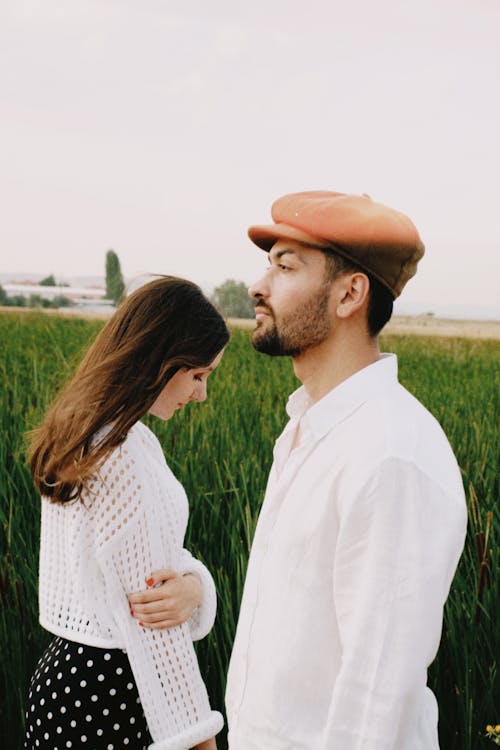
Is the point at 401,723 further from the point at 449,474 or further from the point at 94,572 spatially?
the point at 94,572

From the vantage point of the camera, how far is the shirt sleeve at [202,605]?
70.8 inches

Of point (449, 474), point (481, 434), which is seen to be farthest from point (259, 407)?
point (449, 474)

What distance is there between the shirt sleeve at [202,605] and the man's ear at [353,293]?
2.15 ft

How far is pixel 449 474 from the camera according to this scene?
131 cm

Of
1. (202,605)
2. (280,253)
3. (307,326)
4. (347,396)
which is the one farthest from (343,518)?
(202,605)

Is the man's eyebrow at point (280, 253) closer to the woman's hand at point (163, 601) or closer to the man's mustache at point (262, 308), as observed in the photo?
the man's mustache at point (262, 308)

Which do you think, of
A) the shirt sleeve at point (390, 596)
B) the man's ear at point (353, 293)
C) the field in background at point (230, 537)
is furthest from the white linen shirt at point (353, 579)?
the field in background at point (230, 537)

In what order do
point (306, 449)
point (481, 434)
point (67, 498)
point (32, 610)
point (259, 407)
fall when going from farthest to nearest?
point (259, 407), point (481, 434), point (32, 610), point (67, 498), point (306, 449)

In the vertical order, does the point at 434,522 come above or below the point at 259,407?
above

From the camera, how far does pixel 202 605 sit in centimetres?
180

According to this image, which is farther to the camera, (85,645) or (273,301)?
(85,645)

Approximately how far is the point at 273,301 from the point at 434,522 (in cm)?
49

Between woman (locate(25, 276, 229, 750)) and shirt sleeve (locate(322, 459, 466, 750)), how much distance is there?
504mm

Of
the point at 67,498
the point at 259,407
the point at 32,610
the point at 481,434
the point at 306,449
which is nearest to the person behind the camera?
the point at 306,449
